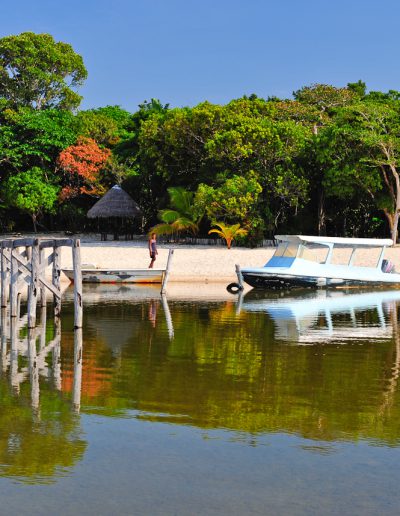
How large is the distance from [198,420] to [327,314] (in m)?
12.6

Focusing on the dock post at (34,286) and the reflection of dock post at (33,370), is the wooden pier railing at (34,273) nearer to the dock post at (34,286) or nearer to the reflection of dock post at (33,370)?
the dock post at (34,286)

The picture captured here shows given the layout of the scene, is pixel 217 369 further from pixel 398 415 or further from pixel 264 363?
pixel 398 415

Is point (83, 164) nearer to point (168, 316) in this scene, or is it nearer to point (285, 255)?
point (285, 255)

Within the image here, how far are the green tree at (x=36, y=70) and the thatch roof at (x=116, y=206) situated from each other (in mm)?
13672

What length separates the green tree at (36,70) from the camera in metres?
57.6

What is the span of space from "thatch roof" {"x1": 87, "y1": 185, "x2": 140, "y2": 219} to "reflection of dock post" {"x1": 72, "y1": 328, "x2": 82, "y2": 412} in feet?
99.1

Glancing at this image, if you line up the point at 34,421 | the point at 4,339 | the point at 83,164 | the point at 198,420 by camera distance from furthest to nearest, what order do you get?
the point at 83,164 → the point at 4,339 → the point at 198,420 → the point at 34,421

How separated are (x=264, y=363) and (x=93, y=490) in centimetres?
663

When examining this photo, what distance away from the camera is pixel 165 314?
20.0 m

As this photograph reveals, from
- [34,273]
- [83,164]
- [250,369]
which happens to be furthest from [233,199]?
[250,369]

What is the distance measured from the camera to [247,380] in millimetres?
11266

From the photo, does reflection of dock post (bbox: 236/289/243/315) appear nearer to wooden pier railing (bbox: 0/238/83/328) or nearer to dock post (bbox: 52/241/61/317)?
dock post (bbox: 52/241/61/317)

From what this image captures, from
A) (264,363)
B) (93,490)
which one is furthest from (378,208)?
(93,490)

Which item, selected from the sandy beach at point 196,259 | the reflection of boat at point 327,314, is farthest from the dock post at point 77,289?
the sandy beach at point 196,259
